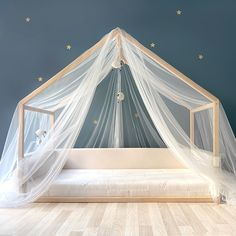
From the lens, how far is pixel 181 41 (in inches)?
187

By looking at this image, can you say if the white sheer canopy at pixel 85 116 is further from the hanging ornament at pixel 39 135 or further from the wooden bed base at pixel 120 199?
the wooden bed base at pixel 120 199

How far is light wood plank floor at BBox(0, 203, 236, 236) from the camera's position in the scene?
2572mm

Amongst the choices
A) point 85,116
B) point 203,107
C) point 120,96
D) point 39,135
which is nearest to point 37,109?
point 39,135

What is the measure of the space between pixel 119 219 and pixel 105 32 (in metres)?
2.84

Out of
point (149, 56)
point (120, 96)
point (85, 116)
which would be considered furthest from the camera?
point (120, 96)

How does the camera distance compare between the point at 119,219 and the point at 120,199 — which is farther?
the point at 120,199

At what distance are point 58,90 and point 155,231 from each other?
1760mm

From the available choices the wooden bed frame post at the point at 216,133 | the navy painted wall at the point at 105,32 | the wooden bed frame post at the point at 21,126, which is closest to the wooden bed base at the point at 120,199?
the wooden bed frame post at the point at 216,133

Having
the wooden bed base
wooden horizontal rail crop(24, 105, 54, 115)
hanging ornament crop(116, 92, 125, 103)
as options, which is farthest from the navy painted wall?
the wooden bed base

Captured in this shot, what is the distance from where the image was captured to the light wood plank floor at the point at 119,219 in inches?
101

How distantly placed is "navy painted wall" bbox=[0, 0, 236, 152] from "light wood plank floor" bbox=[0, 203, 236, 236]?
197 cm

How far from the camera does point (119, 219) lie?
2.86m

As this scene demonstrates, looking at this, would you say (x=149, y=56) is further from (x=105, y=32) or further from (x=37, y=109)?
(x=105, y=32)

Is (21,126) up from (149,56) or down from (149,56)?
down
